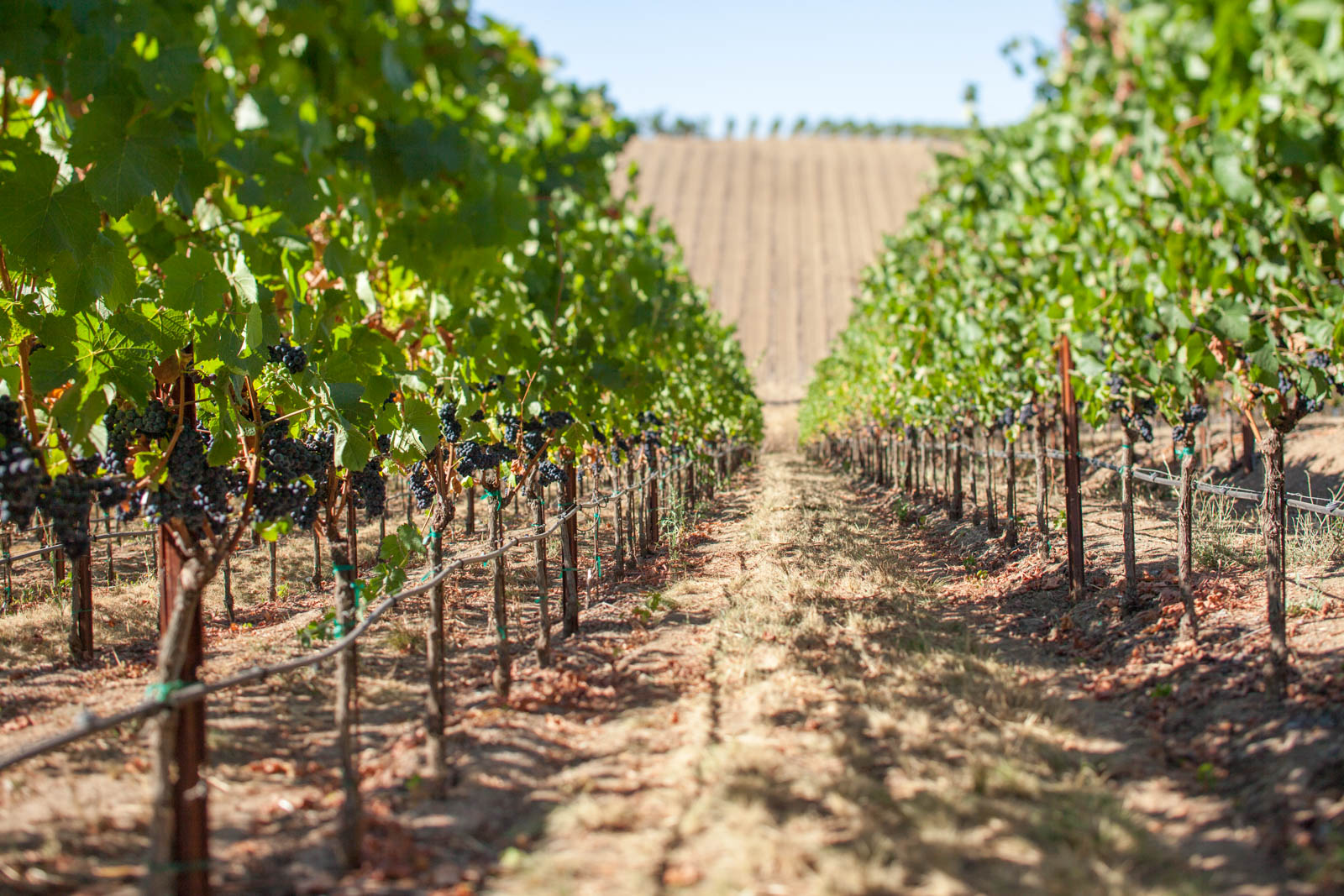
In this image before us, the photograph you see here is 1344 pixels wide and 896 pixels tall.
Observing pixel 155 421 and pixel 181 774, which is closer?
pixel 181 774

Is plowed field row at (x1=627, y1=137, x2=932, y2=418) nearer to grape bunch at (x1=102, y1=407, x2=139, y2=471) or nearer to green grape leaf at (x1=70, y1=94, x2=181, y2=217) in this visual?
grape bunch at (x1=102, y1=407, x2=139, y2=471)

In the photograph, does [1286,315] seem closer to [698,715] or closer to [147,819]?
[698,715]

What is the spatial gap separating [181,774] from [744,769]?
2.36 m

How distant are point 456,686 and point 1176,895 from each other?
4.56 meters

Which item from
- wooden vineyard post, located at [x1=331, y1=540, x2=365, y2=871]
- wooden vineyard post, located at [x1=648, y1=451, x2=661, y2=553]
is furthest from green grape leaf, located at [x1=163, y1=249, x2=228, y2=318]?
wooden vineyard post, located at [x1=648, y1=451, x2=661, y2=553]

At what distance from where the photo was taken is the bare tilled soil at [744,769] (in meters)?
3.35

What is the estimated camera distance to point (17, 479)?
10.8 feet

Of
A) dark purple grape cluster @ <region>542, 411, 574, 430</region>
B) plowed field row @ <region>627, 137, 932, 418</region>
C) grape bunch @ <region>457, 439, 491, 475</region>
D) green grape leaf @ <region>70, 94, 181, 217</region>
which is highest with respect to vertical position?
plowed field row @ <region>627, 137, 932, 418</region>

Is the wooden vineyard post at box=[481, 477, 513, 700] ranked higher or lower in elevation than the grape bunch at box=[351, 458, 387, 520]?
lower

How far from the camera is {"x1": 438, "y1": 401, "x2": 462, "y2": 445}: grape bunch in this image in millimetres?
5828

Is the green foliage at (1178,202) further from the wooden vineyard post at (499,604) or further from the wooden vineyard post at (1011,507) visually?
the wooden vineyard post at (499,604)

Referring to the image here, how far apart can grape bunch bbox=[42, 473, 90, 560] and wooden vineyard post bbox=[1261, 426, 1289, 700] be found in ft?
20.0

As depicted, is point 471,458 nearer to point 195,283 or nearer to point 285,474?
point 285,474

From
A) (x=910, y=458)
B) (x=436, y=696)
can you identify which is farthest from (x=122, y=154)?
(x=910, y=458)
